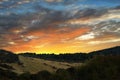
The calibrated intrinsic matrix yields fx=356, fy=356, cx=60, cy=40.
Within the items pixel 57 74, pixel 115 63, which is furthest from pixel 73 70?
pixel 115 63

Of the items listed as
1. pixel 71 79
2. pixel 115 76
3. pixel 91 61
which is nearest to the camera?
pixel 115 76

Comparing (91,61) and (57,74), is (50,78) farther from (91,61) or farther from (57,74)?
(91,61)

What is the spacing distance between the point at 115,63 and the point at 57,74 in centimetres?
1658

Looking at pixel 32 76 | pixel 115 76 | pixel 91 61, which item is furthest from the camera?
pixel 32 76

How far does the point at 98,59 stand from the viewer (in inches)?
3533

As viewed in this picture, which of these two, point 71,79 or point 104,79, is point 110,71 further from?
point 71,79

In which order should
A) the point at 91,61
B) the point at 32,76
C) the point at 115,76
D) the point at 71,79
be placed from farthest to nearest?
the point at 32,76
the point at 91,61
the point at 71,79
the point at 115,76

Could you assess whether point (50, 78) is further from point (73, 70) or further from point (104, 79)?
point (104, 79)

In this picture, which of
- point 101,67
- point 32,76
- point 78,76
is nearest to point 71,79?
point 78,76

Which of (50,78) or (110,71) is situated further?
(50,78)

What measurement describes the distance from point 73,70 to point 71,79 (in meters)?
8.35

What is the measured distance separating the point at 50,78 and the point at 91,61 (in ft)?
38.6

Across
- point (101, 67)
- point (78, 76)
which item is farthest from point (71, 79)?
point (101, 67)

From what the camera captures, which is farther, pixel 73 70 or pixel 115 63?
pixel 73 70
